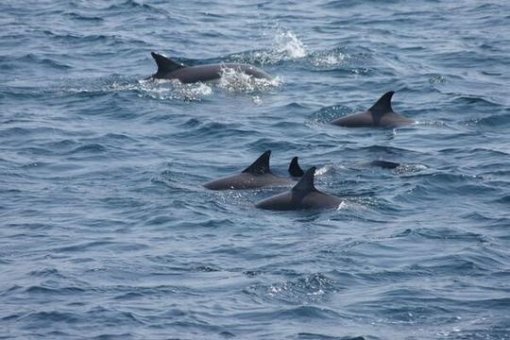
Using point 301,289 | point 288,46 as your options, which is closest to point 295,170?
point 301,289

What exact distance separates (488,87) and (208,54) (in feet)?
24.4

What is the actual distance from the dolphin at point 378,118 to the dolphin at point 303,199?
5.57m

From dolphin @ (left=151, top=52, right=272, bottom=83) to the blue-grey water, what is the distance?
0.24 metres

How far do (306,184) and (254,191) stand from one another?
4.63 feet

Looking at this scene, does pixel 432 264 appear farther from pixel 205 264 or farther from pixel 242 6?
pixel 242 6

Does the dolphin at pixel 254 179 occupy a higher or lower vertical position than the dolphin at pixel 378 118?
higher

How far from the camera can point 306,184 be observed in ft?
67.7

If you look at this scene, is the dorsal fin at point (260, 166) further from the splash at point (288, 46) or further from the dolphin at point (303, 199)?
the splash at point (288, 46)

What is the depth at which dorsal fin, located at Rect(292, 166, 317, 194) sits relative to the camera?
809 inches

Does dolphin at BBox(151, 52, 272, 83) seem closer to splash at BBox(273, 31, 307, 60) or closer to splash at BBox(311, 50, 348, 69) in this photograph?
splash at BBox(311, 50, 348, 69)

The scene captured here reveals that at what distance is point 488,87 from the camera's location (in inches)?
1184

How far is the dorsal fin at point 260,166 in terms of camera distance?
21.9 metres

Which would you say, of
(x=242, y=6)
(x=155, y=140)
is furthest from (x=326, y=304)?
(x=242, y=6)

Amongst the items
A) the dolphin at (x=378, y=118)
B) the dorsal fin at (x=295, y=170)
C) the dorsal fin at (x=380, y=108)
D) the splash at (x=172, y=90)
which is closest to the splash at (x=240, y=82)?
the splash at (x=172, y=90)
